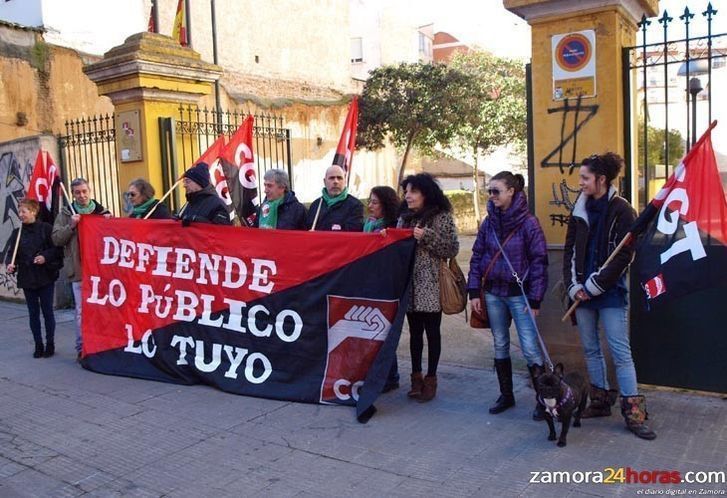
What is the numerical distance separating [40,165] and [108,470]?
446cm

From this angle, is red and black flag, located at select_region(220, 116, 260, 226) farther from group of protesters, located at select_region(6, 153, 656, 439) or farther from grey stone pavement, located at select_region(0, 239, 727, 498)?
grey stone pavement, located at select_region(0, 239, 727, 498)

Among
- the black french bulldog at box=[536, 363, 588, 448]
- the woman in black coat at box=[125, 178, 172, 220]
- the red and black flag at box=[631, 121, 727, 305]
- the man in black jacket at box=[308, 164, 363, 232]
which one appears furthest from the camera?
the woman in black coat at box=[125, 178, 172, 220]

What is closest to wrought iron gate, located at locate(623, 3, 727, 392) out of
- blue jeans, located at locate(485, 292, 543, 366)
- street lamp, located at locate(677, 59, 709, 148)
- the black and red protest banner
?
street lamp, located at locate(677, 59, 709, 148)

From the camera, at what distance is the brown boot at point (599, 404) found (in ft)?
Result: 16.1

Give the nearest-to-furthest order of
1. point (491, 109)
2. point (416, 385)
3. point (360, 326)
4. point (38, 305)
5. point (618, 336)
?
point (618, 336), point (360, 326), point (416, 385), point (38, 305), point (491, 109)

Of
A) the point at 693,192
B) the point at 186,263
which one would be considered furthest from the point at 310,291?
the point at 693,192

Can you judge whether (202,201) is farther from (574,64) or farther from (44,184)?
(574,64)

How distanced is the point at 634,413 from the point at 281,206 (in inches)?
139

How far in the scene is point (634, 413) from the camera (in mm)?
4598

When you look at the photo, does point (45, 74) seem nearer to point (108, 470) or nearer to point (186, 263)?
point (186, 263)

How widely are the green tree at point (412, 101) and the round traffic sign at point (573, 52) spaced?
14.9 metres

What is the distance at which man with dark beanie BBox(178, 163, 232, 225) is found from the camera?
633cm

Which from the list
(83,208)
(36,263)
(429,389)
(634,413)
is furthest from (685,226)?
(36,263)

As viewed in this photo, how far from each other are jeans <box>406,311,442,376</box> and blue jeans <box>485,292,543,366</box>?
477mm
